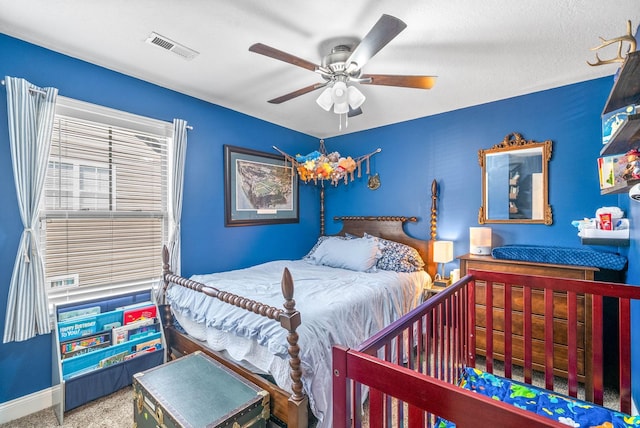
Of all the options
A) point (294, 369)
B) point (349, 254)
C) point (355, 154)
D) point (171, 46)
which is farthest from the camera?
point (355, 154)

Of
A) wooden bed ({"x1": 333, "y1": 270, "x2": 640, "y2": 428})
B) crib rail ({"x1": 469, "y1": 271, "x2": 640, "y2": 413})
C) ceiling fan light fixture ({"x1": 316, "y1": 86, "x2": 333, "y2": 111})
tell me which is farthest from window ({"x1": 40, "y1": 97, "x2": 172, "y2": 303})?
crib rail ({"x1": 469, "y1": 271, "x2": 640, "y2": 413})

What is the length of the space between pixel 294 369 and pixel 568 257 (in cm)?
225

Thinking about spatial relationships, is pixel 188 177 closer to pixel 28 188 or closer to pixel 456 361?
pixel 28 188

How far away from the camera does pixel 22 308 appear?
197 cm

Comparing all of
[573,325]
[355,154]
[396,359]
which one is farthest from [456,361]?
[355,154]

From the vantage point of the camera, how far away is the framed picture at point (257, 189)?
3324mm

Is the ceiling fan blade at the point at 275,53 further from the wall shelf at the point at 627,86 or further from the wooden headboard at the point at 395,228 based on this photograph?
the wooden headboard at the point at 395,228

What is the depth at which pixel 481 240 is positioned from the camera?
9.48ft

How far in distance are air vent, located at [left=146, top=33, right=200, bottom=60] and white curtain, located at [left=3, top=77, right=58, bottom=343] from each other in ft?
2.58

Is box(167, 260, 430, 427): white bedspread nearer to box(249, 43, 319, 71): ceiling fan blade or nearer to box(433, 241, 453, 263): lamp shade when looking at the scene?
box(433, 241, 453, 263): lamp shade

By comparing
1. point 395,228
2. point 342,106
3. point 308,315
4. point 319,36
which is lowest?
point 308,315

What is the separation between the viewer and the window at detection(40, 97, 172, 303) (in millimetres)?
2191

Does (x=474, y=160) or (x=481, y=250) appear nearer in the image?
(x=481, y=250)

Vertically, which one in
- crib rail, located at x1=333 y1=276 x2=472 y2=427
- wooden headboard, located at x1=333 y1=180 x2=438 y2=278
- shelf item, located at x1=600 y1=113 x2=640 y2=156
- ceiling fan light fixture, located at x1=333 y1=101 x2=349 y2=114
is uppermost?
ceiling fan light fixture, located at x1=333 y1=101 x2=349 y2=114
